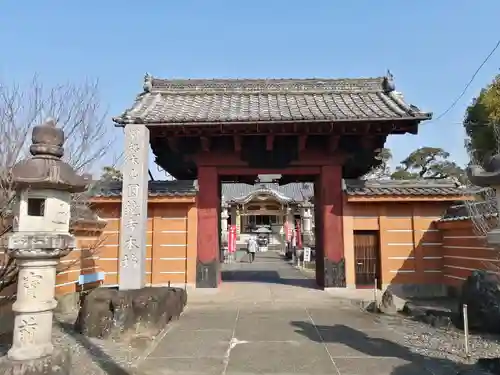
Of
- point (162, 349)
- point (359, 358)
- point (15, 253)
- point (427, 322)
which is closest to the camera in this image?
point (15, 253)

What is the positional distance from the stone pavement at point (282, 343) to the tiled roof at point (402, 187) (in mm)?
3573

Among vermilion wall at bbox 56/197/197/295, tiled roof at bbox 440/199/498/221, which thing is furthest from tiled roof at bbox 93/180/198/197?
tiled roof at bbox 440/199/498/221

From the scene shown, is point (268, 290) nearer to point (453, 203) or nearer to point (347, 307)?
point (347, 307)

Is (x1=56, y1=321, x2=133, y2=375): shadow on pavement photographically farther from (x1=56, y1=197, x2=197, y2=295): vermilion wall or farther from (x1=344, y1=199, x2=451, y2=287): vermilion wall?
(x1=344, y1=199, x2=451, y2=287): vermilion wall

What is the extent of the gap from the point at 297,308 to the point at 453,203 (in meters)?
6.28

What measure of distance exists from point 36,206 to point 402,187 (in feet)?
33.5

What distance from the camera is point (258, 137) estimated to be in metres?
11.4

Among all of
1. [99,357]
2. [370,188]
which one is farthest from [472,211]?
[99,357]

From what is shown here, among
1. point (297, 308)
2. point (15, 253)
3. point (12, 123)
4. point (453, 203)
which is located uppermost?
point (12, 123)

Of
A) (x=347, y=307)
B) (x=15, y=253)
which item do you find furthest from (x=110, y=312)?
(x=347, y=307)

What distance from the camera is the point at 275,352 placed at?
5.65 meters

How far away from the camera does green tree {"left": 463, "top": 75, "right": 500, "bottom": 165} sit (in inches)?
657

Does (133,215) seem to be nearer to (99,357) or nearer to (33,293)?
(99,357)

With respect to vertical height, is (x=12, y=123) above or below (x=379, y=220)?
above
